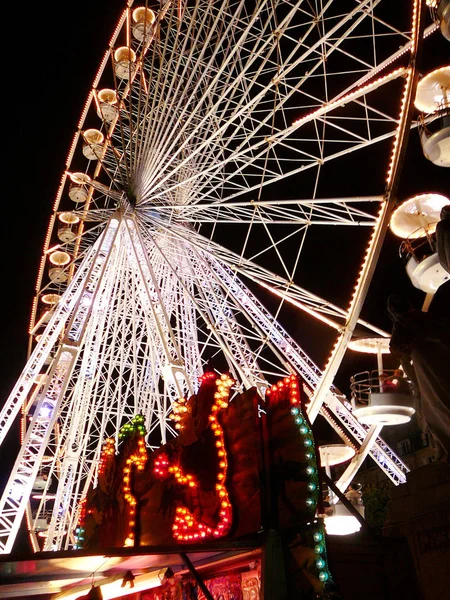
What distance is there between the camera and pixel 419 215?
12141 millimetres

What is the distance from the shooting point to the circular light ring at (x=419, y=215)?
1193 cm

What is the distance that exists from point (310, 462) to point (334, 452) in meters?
9.96

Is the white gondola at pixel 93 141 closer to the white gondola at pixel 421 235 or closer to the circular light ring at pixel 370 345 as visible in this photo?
the circular light ring at pixel 370 345

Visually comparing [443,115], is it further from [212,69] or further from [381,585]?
[381,585]

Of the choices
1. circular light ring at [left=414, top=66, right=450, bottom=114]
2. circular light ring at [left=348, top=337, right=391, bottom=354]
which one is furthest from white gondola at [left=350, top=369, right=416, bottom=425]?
circular light ring at [left=414, top=66, right=450, bottom=114]

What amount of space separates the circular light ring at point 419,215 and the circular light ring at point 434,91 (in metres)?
1.78

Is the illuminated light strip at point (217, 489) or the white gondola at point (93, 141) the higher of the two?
the white gondola at point (93, 141)

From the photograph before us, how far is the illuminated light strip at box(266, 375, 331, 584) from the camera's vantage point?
607 centimetres

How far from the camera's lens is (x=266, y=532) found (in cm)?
650

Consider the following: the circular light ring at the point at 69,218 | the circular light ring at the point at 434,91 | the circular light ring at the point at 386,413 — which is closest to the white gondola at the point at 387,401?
the circular light ring at the point at 386,413

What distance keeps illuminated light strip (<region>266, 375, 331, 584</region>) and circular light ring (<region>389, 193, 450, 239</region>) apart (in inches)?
248

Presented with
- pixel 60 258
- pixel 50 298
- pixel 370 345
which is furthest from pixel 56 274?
pixel 370 345

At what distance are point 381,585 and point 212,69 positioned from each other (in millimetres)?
12758

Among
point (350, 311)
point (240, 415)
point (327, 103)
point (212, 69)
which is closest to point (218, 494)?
point (240, 415)
